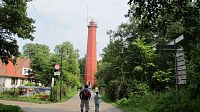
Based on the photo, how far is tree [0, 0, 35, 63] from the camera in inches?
748

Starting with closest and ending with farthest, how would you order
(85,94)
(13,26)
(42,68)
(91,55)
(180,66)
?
(180,66) → (85,94) → (13,26) → (42,68) → (91,55)

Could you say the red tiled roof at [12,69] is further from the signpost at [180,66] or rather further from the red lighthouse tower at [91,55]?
the signpost at [180,66]

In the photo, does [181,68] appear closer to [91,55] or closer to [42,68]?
[42,68]

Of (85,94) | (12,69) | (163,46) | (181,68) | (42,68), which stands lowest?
(85,94)

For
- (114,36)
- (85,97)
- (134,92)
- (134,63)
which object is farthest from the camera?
(114,36)

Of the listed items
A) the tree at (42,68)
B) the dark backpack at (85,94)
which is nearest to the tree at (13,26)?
the dark backpack at (85,94)

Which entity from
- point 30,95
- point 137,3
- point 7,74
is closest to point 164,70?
point 30,95

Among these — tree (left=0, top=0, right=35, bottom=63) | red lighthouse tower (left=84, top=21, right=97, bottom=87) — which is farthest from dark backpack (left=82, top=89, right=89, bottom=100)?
red lighthouse tower (left=84, top=21, right=97, bottom=87)

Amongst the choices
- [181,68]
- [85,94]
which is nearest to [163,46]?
[181,68]

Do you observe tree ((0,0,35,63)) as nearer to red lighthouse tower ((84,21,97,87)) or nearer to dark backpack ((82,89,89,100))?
dark backpack ((82,89,89,100))

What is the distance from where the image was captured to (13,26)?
20188 millimetres

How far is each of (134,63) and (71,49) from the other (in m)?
42.8

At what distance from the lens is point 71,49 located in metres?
77.8

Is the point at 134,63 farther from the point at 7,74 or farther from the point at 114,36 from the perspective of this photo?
the point at 7,74
